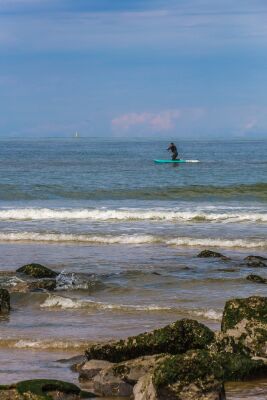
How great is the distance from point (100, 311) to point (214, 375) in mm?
5948

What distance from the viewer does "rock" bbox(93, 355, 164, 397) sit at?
32.6 feet

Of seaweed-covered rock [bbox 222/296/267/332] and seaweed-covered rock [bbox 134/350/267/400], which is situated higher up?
seaweed-covered rock [bbox 222/296/267/332]

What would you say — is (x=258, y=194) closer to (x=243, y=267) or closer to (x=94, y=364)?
(x=243, y=267)

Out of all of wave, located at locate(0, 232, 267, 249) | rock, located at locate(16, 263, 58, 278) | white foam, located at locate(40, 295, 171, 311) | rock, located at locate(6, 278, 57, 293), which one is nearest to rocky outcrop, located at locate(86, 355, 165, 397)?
white foam, located at locate(40, 295, 171, 311)

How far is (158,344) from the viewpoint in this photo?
10.9 meters

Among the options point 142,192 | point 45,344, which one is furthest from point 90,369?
point 142,192

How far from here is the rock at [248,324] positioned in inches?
440

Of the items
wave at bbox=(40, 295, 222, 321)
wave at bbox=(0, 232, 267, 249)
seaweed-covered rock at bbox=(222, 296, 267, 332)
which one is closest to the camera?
seaweed-covered rock at bbox=(222, 296, 267, 332)

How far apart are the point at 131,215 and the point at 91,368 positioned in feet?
76.1

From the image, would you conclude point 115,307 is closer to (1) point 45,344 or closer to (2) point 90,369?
(1) point 45,344

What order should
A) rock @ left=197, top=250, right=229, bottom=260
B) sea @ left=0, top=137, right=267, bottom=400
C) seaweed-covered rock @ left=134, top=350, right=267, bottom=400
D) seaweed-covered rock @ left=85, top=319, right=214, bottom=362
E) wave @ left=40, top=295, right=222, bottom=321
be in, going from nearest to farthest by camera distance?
1. seaweed-covered rock @ left=134, top=350, right=267, bottom=400
2. seaweed-covered rock @ left=85, top=319, right=214, bottom=362
3. sea @ left=0, top=137, right=267, bottom=400
4. wave @ left=40, top=295, right=222, bottom=321
5. rock @ left=197, top=250, right=229, bottom=260

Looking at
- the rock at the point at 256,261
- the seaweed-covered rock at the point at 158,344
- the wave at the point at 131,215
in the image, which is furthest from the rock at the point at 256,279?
the wave at the point at 131,215

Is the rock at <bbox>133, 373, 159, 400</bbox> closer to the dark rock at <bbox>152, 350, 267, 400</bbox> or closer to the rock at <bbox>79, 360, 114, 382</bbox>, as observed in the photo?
the dark rock at <bbox>152, 350, 267, 400</bbox>

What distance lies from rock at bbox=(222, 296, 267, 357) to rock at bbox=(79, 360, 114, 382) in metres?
1.74
